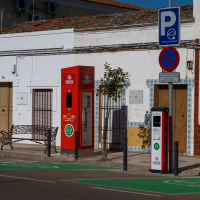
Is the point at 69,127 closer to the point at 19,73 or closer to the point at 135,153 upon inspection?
the point at 135,153

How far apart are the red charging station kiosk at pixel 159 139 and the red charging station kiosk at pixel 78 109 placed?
358cm

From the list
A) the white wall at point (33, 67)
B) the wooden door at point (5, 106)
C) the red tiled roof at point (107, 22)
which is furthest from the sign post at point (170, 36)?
the wooden door at point (5, 106)

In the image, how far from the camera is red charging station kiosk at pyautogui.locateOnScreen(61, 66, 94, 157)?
14844 millimetres

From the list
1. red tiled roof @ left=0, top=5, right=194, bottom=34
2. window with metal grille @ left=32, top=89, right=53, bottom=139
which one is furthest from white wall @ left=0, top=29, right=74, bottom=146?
red tiled roof @ left=0, top=5, right=194, bottom=34

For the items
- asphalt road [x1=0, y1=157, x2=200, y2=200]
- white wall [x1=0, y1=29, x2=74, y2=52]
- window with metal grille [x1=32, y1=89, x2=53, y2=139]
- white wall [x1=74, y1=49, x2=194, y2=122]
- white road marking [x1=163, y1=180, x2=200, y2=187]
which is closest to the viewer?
asphalt road [x1=0, y1=157, x2=200, y2=200]

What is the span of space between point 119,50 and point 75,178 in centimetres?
799

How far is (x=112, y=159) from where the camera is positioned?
14.5m

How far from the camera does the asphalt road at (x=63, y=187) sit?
8.03m

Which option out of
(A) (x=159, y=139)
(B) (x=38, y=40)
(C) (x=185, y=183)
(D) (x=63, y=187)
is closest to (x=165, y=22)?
(A) (x=159, y=139)

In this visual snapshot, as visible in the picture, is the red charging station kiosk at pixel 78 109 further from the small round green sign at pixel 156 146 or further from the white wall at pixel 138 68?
the small round green sign at pixel 156 146

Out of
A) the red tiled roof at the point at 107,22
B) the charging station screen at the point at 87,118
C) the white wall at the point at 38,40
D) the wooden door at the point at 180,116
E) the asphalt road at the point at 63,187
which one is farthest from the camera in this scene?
the white wall at the point at 38,40

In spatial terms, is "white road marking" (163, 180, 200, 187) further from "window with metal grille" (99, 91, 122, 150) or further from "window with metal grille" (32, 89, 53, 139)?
"window with metal grille" (32, 89, 53, 139)

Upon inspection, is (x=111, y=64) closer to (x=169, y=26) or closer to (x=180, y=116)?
(x=180, y=116)

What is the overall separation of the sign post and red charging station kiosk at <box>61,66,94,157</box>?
11.8 feet
